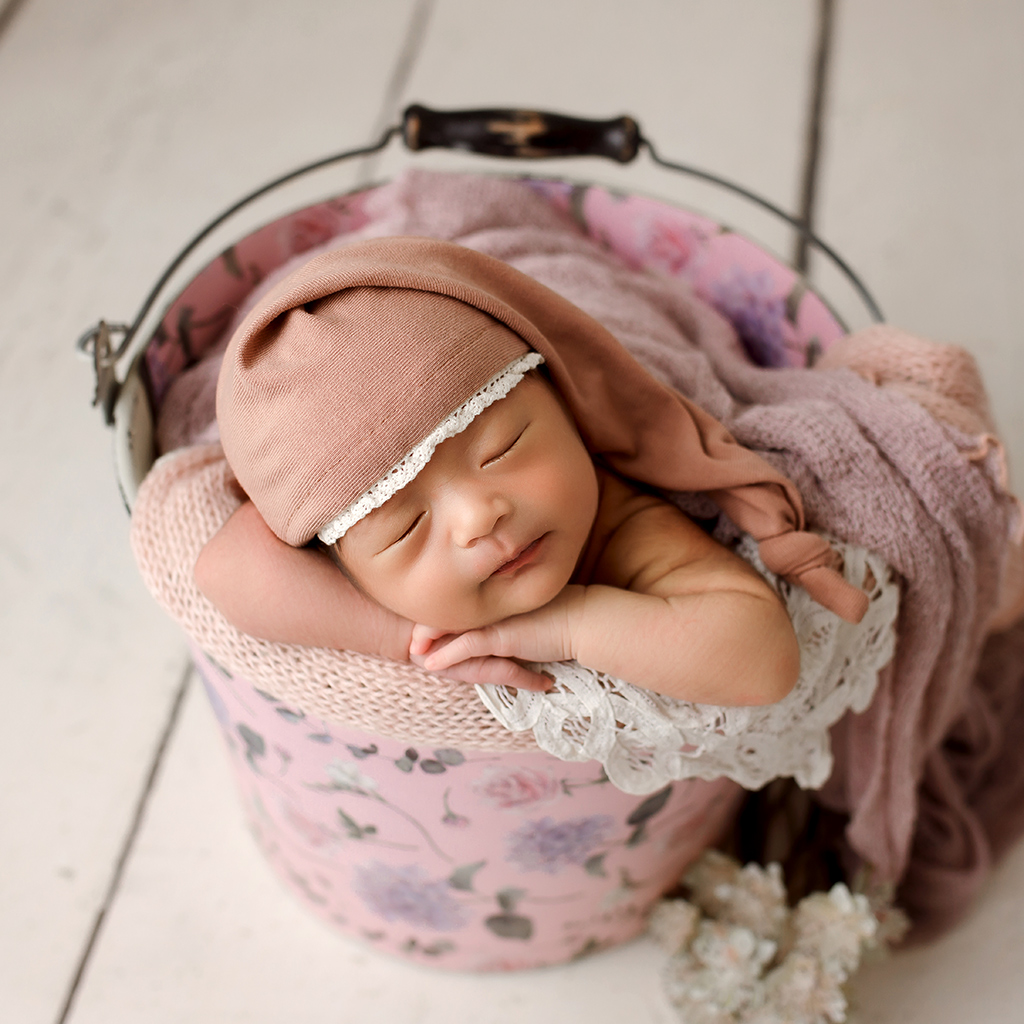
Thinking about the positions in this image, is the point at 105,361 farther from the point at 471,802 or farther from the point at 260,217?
the point at 260,217

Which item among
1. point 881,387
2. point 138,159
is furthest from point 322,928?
point 138,159

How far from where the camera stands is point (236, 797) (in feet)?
3.47

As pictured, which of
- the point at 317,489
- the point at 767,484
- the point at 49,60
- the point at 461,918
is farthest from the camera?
the point at 49,60

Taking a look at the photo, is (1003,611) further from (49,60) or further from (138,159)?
(49,60)

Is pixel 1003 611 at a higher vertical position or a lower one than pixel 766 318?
lower

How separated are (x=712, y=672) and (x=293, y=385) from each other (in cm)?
29

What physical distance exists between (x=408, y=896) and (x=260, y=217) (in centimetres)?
92

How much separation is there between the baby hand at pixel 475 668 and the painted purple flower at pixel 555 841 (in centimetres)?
16

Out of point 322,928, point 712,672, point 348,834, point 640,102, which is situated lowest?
point 322,928

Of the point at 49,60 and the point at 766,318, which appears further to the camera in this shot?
the point at 49,60

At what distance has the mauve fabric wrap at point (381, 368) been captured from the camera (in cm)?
58

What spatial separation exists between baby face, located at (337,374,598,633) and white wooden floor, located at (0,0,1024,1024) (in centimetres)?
49

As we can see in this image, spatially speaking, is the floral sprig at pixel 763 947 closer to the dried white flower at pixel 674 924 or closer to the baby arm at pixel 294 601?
the dried white flower at pixel 674 924

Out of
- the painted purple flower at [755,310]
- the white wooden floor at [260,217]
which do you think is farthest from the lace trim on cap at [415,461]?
the white wooden floor at [260,217]
